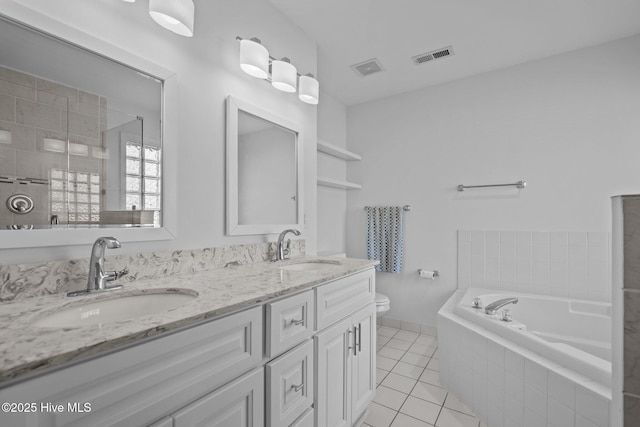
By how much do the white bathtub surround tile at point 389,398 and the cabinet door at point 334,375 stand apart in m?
0.46

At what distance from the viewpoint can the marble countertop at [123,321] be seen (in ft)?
1.68

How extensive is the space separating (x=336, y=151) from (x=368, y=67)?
0.80 m

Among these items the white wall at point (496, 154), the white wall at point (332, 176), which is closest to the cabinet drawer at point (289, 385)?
the white wall at point (332, 176)

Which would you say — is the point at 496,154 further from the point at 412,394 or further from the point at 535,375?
the point at 412,394

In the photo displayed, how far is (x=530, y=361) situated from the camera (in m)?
1.39

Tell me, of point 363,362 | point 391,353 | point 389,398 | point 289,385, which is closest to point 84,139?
point 289,385

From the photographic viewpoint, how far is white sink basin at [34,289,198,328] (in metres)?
0.81

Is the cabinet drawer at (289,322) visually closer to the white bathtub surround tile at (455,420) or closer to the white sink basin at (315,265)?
the white sink basin at (315,265)

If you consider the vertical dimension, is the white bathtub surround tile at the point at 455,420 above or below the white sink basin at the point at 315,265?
below

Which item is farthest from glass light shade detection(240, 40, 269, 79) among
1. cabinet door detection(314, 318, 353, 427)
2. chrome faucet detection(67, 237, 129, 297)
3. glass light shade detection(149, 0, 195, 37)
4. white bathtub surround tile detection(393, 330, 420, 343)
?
white bathtub surround tile detection(393, 330, 420, 343)

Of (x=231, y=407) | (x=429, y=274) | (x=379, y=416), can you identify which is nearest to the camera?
(x=231, y=407)

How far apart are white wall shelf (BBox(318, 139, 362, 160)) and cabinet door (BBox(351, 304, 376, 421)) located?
4.92ft

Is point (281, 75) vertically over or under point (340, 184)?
over

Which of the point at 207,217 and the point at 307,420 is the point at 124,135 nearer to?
the point at 207,217
